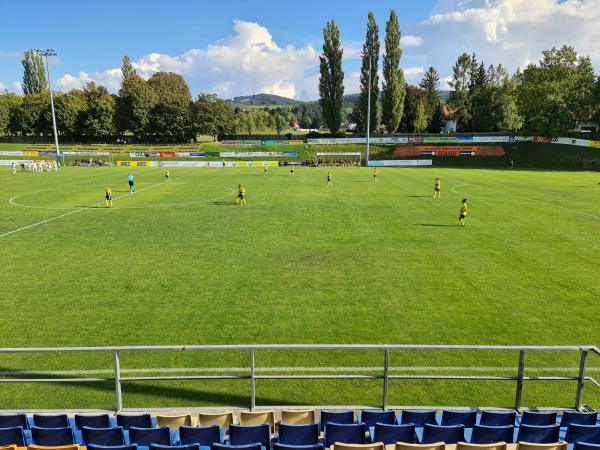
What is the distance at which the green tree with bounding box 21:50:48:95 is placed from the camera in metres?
124

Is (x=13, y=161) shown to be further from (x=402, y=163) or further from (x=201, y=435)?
(x=201, y=435)

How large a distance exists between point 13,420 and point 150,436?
2.48 metres

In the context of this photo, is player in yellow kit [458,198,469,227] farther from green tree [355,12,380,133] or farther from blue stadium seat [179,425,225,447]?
green tree [355,12,380,133]

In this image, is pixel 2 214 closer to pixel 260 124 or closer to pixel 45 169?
pixel 45 169

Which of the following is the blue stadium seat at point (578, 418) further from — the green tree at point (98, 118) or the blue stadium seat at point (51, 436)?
the green tree at point (98, 118)

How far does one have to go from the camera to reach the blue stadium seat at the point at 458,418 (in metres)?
7.13

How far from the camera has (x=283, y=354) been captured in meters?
11.2

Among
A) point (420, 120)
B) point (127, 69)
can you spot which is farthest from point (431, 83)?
point (127, 69)

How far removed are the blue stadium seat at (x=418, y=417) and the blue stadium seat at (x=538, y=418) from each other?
1.48 metres

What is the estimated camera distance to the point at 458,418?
7133 mm

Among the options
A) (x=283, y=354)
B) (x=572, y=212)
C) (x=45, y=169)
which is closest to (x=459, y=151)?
(x=572, y=212)

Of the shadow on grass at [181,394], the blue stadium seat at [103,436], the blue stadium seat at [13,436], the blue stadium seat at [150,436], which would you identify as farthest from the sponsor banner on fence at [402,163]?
the blue stadium seat at [13,436]

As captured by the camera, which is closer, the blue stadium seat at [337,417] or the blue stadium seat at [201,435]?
the blue stadium seat at [201,435]

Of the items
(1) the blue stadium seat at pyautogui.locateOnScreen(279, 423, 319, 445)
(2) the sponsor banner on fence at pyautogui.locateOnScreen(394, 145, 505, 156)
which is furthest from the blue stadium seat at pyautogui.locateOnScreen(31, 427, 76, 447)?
(2) the sponsor banner on fence at pyautogui.locateOnScreen(394, 145, 505, 156)
